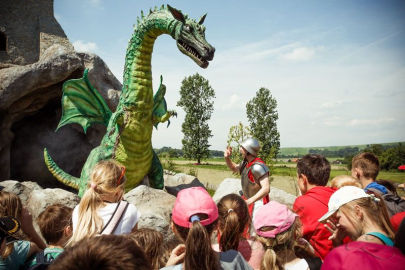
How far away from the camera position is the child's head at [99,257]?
66 cm

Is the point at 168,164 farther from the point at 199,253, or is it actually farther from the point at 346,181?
the point at 199,253

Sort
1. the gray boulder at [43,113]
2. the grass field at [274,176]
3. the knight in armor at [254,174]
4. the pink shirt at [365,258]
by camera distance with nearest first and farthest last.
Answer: the pink shirt at [365,258] < the knight in armor at [254,174] < the gray boulder at [43,113] < the grass field at [274,176]

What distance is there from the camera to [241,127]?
8.83m

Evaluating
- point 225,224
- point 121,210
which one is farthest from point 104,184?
point 225,224

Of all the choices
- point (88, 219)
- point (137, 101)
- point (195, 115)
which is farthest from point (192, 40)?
point (195, 115)

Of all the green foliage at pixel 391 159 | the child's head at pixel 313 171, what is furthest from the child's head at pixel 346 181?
the green foliage at pixel 391 159

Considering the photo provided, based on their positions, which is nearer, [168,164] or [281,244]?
[281,244]

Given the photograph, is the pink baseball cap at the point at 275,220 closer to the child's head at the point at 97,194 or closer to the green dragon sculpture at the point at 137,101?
the child's head at the point at 97,194

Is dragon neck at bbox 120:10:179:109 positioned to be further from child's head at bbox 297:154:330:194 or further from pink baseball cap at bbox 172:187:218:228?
pink baseball cap at bbox 172:187:218:228

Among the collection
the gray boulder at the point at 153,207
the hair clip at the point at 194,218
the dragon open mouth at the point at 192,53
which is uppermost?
the dragon open mouth at the point at 192,53

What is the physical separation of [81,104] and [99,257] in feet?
13.7

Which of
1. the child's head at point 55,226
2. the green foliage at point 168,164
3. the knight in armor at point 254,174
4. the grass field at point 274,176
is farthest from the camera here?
the grass field at point 274,176

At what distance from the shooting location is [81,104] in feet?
14.5

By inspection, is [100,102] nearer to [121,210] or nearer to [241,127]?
[121,210]
